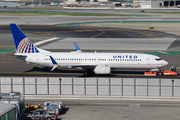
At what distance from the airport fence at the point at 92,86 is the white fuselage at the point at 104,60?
1706 cm

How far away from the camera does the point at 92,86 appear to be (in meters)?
43.1

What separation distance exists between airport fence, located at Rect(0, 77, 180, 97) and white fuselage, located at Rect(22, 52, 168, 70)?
672 inches

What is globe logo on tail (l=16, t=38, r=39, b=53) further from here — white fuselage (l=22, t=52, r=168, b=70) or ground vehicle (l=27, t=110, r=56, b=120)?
ground vehicle (l=27, t=110, r=56, b=120)

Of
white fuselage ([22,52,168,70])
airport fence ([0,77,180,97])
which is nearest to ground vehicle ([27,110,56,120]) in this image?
airport fence ([0,77,180,97])

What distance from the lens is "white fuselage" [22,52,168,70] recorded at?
196ft

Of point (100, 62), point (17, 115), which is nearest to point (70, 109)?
point (17, 115)

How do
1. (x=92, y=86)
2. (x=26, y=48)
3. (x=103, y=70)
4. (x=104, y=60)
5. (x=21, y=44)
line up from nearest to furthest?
(x=92, y=86), (x=103, y=70), (x=104, y=60), (x=26, y=48), (x=21, y=44)

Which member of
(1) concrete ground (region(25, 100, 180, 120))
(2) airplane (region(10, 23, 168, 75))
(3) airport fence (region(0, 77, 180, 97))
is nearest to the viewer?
(1) concrete ground (region(25, 100, 180, 120))

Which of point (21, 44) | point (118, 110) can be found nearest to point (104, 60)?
point (21, 44)

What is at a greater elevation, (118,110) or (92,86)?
(92,86)

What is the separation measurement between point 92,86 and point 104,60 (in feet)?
57.6

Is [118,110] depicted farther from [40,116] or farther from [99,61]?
[99,61]

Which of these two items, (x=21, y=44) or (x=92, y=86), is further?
(x=21, y=44)

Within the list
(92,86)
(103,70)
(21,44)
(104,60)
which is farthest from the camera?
(21,44)
